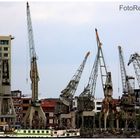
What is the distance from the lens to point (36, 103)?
43.8ft

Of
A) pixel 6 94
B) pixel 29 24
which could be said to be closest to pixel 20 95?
pixel 6 94

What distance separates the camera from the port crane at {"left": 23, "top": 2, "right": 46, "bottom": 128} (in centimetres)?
1296

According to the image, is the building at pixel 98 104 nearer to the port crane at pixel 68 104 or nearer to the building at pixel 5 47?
the port crane at pixel 68 104

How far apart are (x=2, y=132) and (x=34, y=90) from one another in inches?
36.2

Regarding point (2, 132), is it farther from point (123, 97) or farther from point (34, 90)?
point (123, 97)

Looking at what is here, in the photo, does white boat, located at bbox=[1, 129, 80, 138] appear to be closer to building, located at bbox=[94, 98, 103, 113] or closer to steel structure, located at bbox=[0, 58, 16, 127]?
steel structure, located at bbox=[0, 58, 16, 127]

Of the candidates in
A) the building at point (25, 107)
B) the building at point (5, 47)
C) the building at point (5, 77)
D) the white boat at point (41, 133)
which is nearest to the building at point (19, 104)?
the building at point (25, 107)

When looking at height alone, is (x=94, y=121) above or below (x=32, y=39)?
below

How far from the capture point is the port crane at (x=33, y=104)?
13.0 meters

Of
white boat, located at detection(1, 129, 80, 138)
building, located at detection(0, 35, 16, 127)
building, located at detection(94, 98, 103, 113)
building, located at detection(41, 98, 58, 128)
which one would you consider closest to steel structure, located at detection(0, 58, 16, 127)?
building, located at detection(0, 35, 16, 127)

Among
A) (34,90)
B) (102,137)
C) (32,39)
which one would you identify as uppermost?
(32,39)

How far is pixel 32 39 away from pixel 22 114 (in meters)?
1.36

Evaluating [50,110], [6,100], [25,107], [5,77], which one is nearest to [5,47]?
[5,77]

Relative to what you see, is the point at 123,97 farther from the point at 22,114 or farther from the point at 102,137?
the point at 22,114
